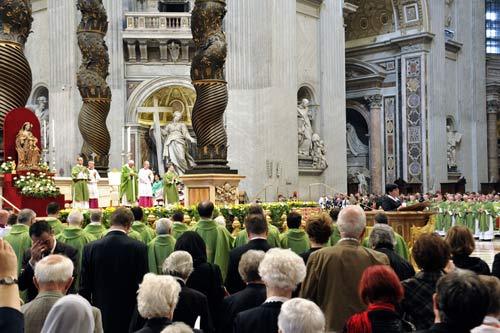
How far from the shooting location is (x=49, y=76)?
25.7 meters

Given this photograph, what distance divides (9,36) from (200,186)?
14.2ft

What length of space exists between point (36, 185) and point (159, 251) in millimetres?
5673

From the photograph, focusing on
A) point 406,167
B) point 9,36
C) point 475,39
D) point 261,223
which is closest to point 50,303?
point 261,223

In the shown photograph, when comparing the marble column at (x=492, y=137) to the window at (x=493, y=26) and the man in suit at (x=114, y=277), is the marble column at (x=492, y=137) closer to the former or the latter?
the window at (x=493, y=26)

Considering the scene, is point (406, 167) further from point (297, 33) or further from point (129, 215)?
point (129, 215)

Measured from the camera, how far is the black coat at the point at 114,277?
20.3 feet

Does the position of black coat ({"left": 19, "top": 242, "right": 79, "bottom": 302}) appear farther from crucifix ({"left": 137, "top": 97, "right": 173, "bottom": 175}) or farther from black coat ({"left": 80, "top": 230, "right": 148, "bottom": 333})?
crucifix ({"left": 137, "top": 97, "right": 173, "bottom": 175})

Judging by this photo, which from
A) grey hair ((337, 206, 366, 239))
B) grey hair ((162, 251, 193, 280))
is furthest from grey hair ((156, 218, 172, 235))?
grey hair ((337, 206, 366, 239))

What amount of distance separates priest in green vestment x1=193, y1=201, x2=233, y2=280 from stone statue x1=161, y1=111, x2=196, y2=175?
54.4 ft

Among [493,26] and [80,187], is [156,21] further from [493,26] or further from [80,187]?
[493,26]

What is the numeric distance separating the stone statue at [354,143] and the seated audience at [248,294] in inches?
1244

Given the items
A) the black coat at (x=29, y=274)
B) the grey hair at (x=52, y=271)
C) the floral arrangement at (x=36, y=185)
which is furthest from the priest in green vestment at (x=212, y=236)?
the floral arrangement at (x=36, y=185)

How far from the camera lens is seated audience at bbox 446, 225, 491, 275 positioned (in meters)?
5.25

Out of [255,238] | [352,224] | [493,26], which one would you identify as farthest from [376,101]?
[352,224]
